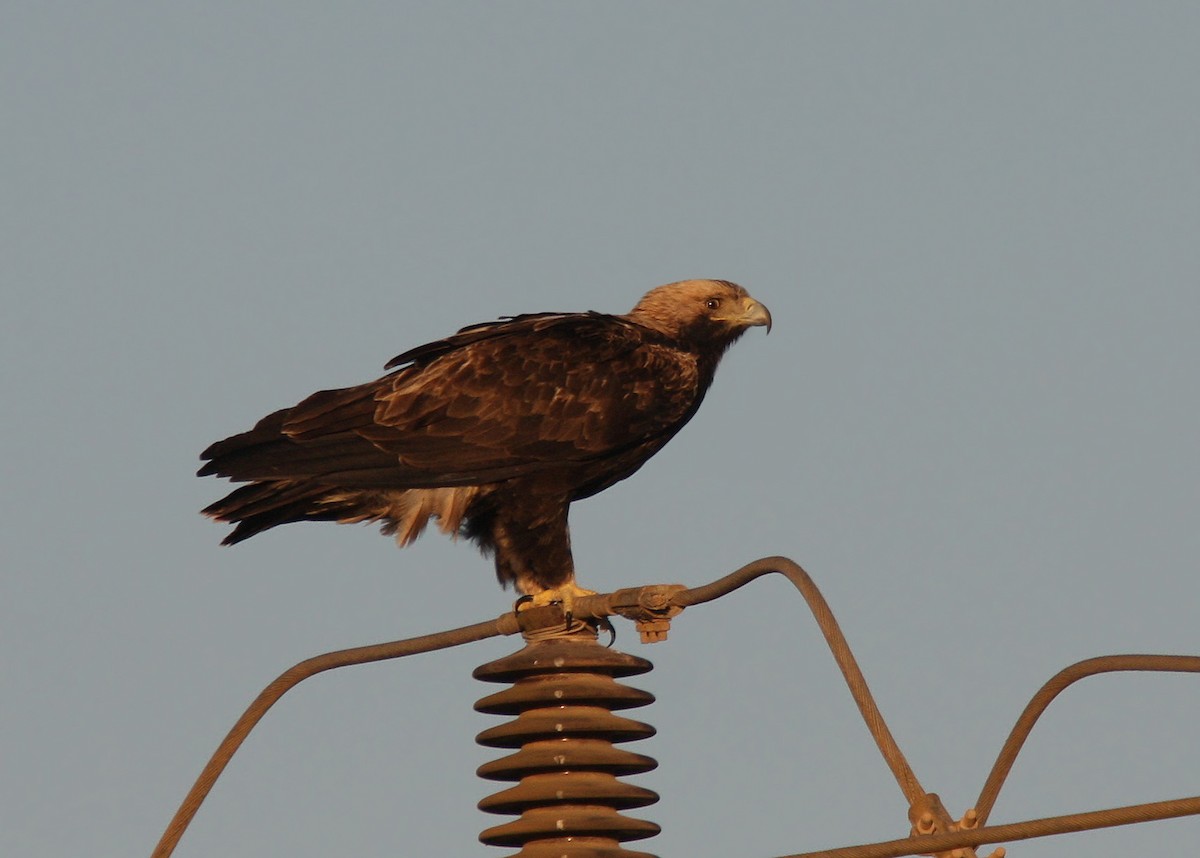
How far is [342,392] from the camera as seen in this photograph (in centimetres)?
966

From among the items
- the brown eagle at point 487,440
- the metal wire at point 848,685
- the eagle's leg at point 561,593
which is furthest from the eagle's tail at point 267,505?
the metal wire at point 848,685

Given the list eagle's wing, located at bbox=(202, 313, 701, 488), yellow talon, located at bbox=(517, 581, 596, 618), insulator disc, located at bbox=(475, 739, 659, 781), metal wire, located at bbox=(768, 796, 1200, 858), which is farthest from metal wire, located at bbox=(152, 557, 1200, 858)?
eagle's wing, located at bbox=(202, 313, 701, 488)

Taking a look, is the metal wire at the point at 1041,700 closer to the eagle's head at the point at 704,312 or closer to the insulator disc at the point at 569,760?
the insulator disc at the point at 569,760

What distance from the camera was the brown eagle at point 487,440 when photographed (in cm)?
907

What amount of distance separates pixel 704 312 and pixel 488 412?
1906 millimetres

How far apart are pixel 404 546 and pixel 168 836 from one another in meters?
2.86

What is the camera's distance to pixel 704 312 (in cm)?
1100

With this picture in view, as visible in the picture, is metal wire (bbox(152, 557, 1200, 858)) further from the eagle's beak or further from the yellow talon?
the eagle's beak

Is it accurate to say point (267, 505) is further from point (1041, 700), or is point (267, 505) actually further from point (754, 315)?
point (1041, 700)

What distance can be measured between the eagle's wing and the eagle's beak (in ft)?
3.17

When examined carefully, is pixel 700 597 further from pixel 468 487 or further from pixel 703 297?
pixel 703 297

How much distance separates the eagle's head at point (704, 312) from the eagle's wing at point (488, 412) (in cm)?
79

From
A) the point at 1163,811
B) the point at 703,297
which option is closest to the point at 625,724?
the point at 1163,811

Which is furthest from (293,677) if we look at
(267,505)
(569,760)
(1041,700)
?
(1041,700)
